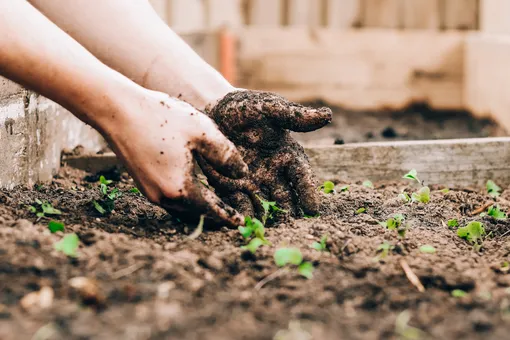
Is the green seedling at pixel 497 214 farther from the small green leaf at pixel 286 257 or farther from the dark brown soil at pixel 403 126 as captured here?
the dark brown soil at pixel 403 126

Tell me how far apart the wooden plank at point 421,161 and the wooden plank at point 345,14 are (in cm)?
268

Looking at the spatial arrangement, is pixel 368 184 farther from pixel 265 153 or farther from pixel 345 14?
pixel 345 14

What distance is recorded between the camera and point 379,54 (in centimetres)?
477

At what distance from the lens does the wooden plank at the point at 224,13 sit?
5.03 m

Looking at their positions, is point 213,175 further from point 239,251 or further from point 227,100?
point 239,251

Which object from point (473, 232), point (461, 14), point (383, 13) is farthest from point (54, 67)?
point (461, 14)

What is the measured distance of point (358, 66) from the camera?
475cm

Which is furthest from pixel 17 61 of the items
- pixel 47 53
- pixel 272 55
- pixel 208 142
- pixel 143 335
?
pixel 272 55

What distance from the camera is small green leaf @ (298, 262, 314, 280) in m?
1.28

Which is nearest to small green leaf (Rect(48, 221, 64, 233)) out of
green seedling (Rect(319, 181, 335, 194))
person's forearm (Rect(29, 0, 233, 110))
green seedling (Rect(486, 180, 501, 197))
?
person's forearm (Rect(29, 0, 233, 110))

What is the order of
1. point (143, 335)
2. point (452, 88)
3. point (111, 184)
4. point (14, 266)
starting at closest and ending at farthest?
point (143, 335) < point (14, 266) < point (111, 184) < point (452, 88)

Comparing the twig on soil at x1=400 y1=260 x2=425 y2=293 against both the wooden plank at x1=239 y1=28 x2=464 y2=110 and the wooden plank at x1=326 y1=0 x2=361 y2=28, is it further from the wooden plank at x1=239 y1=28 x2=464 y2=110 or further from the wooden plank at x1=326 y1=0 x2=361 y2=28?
the wooden plank at x1=326 y1=0 x2=361 y2=28

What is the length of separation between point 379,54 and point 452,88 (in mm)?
581

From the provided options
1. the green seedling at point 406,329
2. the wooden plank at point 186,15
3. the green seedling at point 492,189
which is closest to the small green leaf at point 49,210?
the green seedling at point 406,329
